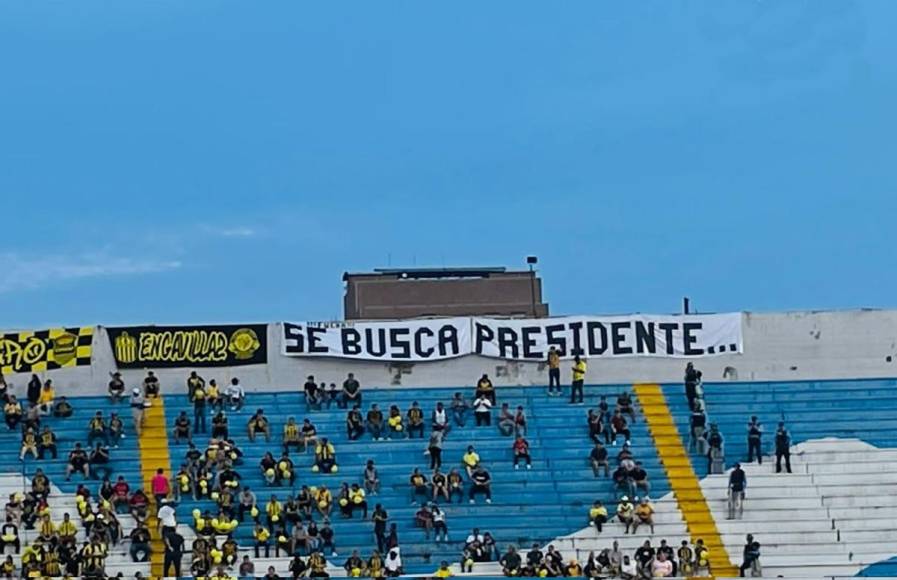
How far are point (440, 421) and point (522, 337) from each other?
4.47 metres

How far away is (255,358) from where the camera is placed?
4628cm

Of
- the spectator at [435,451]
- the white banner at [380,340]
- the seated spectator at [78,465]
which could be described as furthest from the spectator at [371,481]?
the seated spectator at [78,465]

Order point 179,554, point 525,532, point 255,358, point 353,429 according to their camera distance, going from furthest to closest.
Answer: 1. point 255,358
2. point 353,429
3. point 525,532
4. point 179,554

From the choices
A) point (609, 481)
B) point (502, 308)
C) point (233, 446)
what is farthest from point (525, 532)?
point (502, 308)

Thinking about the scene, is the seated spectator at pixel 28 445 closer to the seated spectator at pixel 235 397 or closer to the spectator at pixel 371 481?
the seated spectator at pixel 235 397

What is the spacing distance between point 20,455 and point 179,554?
6.62m

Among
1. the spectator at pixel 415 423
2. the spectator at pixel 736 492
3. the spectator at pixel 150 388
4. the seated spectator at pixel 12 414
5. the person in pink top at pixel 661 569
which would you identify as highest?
the spectator at pixel 150 388

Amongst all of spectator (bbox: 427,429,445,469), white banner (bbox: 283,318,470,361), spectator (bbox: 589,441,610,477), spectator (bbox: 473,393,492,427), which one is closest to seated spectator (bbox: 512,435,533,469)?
spectator (bbox: 589,441,610,477)

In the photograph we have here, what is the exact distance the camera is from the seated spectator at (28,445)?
137 ft

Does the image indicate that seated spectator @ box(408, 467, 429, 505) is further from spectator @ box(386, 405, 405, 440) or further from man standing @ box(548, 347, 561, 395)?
man standing @ box(548, 347, 561, 395)

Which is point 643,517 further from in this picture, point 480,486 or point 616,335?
point 616,335

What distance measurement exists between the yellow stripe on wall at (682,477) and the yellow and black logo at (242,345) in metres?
9.55

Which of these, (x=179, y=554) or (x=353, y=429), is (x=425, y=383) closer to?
(x=353, y=429)

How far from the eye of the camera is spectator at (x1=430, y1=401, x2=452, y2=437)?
43.4 meters
